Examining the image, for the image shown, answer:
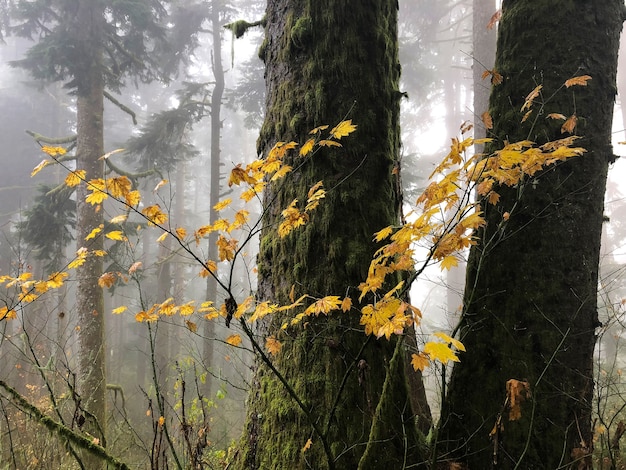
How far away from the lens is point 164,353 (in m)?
14.8

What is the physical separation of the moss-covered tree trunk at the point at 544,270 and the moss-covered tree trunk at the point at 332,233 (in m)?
0.51

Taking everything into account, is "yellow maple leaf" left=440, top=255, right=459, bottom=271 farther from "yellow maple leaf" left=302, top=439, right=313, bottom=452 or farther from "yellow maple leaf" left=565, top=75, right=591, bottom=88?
"yellow maple leaf" left=565, top=75, right=591, bottom=88

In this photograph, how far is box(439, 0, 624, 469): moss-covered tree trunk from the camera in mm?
2090

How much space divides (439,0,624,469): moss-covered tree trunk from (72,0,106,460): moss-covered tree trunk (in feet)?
21.2

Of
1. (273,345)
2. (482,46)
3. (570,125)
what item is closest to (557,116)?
(570,125)

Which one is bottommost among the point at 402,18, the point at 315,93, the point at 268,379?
the point at 268,379

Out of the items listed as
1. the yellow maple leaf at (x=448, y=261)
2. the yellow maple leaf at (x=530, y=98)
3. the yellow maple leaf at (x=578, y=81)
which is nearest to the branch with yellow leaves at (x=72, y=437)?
the yellow maple leaf at (x=448, y=261)

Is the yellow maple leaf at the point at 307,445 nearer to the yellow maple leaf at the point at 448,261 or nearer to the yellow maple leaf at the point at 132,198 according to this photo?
the yellow maple leaf at the point at 448,261

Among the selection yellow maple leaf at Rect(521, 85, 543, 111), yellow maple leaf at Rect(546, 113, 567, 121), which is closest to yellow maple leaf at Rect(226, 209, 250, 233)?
yellow maple leaf at Rect(521, 85, 543, 111)

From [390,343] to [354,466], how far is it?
25.0 inches

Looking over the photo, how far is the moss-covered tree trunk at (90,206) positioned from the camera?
23.0ft

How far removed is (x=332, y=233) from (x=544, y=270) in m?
1.31

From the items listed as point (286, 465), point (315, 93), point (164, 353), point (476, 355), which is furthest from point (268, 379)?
point (164, 353)

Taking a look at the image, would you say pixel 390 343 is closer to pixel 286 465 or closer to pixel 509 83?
pixel 286 465
